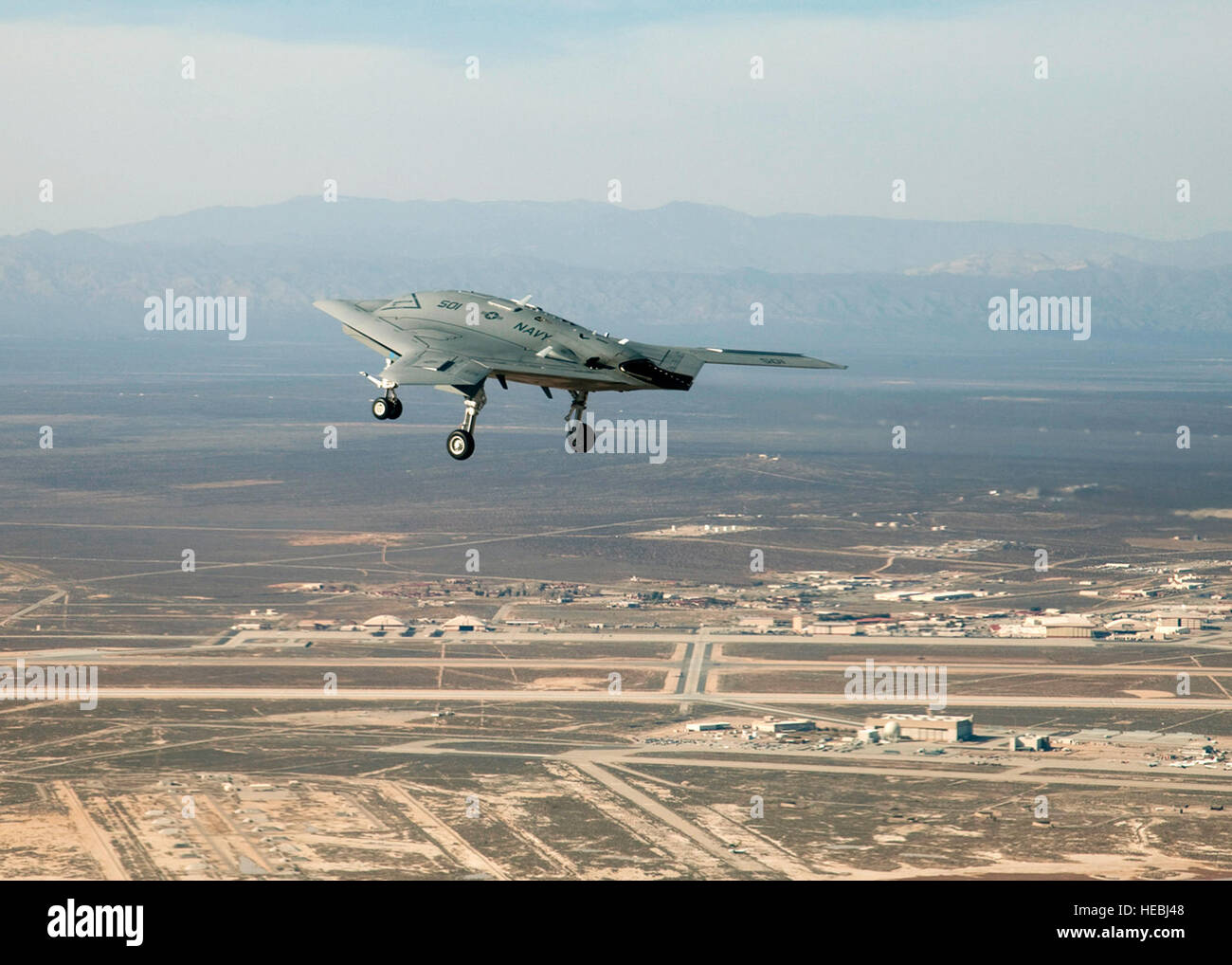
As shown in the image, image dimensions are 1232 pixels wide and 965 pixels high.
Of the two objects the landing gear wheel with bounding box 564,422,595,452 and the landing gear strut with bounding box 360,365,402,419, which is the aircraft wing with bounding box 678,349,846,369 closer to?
the landing gear wheel with bounding box 564,422,595,452

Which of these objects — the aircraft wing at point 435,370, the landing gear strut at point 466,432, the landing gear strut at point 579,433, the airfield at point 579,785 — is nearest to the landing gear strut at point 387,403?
the aircraft wing at point 435,370

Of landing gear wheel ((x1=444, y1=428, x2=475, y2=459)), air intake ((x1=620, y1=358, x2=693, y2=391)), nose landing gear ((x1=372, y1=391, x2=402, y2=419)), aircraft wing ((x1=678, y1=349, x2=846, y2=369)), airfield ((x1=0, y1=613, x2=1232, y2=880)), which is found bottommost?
airfield ((x1=0, y1=613, x2=1232, y2=880))

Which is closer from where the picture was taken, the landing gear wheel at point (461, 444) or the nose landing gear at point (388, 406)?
the landing gear wheel at point (461, 444)

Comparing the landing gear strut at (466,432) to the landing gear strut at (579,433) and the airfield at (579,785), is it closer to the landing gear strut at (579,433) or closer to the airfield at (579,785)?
the landing gear strut at (579,433)

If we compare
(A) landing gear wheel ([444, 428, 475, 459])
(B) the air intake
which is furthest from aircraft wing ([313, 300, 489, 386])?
(B) the air intake

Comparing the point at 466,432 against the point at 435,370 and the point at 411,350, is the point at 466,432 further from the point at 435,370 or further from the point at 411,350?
the point at 411,350

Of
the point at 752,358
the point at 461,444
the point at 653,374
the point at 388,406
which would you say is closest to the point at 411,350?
the point at 388,406
